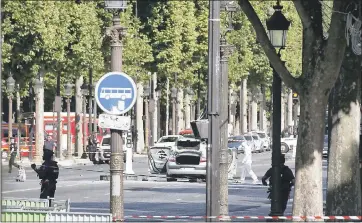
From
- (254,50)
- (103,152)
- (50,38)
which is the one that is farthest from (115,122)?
(254,50)

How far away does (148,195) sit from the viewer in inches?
1628

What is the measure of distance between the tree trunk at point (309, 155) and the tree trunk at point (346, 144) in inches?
30.0

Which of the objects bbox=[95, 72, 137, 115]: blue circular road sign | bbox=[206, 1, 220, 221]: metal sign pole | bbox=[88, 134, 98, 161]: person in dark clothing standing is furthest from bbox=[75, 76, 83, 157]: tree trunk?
bbox=[95, 72, 137, 115]: blue circular road sign

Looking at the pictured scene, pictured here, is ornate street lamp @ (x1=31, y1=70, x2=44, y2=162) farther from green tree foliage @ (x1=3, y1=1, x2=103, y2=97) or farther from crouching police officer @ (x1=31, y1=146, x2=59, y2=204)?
crouching police officer @ (x1=31, y1=146, x2=59, y2=204)

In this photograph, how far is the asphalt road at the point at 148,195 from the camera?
33688 mm

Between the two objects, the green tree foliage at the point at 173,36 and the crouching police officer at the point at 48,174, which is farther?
the green tree foliage at the point at 173,36

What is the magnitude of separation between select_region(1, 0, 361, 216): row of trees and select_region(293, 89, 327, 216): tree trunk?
2 centimetres

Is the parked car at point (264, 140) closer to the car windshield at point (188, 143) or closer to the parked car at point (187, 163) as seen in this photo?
the car windshield at point (188, 143)

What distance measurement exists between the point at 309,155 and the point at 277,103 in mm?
3948

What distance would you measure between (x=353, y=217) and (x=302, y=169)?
1212 mm

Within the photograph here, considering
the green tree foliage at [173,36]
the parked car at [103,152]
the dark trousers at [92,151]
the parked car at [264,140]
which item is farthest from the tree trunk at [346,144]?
the parked car at [264,140]

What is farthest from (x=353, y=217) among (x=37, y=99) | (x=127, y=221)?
(x=37, y=99)

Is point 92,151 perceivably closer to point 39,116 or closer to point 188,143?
point 39,116

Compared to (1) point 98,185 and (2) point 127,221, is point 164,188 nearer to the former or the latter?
(1) point 98,185
